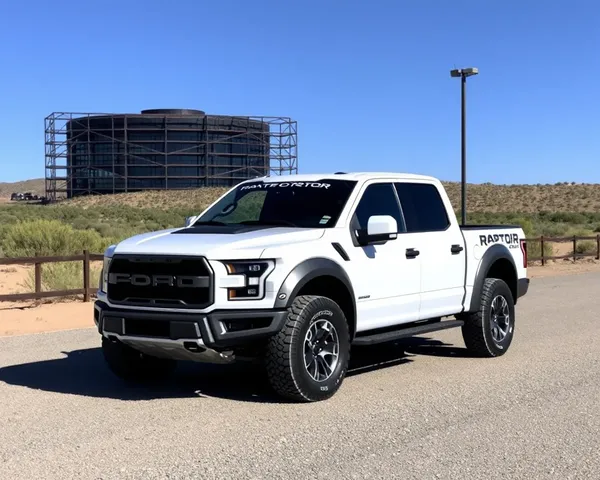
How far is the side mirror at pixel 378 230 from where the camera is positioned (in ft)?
23.4

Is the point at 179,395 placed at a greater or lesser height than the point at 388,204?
lesser

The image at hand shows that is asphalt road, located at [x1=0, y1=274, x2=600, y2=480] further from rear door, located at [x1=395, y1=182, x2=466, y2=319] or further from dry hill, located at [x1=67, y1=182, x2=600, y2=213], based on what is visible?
dry hill, located at [x1=67, y1=182, x2=600, y2=213]

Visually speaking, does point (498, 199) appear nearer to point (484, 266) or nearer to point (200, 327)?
point (484, 266)

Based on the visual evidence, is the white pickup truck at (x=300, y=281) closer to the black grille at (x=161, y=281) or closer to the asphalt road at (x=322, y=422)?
the black grille at (x=161, y=281)

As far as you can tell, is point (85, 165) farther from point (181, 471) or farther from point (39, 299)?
point (181, 471)

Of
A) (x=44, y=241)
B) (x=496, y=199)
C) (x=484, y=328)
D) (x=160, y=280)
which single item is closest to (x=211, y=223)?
(x=160, y=280)

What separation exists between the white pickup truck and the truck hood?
13mm

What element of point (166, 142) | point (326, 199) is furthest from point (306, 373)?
point (166, 142)

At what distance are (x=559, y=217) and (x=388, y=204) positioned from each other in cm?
5774

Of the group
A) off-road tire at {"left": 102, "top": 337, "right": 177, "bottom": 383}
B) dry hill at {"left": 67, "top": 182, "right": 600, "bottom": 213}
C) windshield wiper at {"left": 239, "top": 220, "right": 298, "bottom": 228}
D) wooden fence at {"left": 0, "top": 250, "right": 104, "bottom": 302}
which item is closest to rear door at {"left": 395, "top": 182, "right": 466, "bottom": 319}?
windshield wiper at {"left": 239, "top": 220, "right": 298, "bottom": 228}

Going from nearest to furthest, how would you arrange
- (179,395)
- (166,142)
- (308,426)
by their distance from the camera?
(308,426) < (179,395) < (166,142)

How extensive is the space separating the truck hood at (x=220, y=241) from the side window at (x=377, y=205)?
0.62 m

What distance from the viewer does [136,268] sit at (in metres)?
6.74

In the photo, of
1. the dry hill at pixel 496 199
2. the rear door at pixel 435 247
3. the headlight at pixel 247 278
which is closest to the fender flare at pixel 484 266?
the rear door at pixel 435 247
